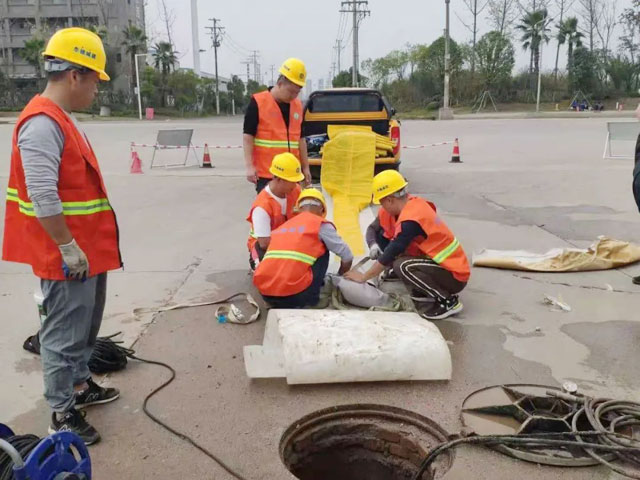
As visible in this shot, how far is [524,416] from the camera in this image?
10.1ft

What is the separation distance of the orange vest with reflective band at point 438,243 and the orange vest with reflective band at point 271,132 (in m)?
1.40

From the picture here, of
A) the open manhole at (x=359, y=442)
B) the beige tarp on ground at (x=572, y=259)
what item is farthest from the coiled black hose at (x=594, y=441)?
the beige tarp on ground at (x=572, y=259)

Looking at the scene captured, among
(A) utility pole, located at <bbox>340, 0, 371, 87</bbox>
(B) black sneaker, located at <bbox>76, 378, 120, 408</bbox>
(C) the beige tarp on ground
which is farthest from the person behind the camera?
(A) utility pole, located at <bbox>340, 0, 371, 87</bbox>

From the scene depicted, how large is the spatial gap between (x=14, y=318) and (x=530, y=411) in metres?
3.78

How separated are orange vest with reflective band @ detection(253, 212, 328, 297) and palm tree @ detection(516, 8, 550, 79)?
53.0 meters

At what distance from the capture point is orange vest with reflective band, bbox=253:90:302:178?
517cm

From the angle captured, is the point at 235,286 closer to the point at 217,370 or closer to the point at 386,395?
the point at 217,370

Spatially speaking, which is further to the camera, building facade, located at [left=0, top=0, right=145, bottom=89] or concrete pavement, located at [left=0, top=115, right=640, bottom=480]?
building facade, located at [left=0, top=0, right=145, bottom=89]

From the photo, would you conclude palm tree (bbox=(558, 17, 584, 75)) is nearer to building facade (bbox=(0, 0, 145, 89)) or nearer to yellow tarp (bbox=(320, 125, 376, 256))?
building facade (bbox=(0, 0, 145, 89))

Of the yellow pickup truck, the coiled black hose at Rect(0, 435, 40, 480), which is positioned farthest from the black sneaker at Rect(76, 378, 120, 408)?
the yellow pickup truck

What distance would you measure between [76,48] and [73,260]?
0.93 metres

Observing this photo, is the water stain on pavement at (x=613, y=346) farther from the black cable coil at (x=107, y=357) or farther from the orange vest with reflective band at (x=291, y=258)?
the black cable coil at (x=107, y=357)

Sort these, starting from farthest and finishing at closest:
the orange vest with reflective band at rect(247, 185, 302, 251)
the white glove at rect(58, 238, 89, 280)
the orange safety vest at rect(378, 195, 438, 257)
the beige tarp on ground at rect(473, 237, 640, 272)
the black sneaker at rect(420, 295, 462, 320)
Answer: the beige tarp on ground at rect(473, 237, 640, 272)
the orange safety vest at rect(378, 195, 438, 257)
the orange vest with reflective band at rect(247, 185, 302, 251)
the black sneaker at rect(420, 295, 462, 320)
the white glove at rect(58, 238, 89, 280)

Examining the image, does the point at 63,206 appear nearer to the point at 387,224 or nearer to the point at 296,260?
the point at 296,260
